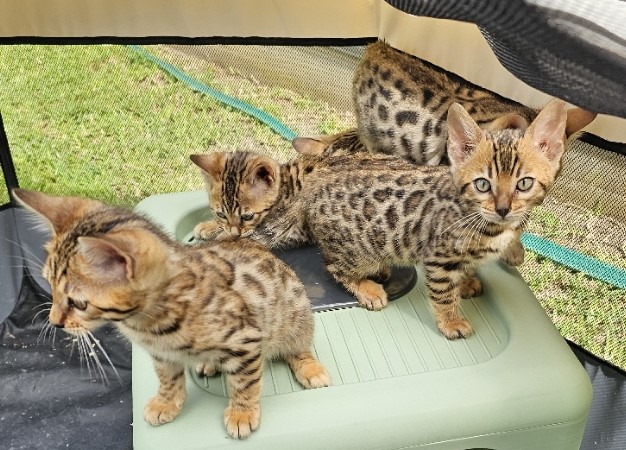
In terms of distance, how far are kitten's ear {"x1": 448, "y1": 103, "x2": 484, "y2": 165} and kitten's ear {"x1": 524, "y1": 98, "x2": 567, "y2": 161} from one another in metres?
0.14

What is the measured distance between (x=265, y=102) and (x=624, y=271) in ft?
5.71

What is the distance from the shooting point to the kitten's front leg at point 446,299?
2180 mm

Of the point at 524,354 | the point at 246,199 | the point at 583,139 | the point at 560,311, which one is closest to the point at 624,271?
the point at 560,311

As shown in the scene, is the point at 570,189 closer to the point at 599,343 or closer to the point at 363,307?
the point at 599,343

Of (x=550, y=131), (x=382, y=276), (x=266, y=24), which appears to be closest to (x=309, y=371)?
(x=382, y=276)

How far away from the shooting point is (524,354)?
216cm

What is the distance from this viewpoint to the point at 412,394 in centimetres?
204

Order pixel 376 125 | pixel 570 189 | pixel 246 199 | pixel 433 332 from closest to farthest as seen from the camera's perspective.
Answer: pixel 433 332 < pixel 246 199 < pixel 376 125 < pixel 570 189

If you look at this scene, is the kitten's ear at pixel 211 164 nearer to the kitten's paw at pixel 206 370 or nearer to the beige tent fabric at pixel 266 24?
the beige tent fabric at pixel 266 24

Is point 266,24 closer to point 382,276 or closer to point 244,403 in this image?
point 382,276

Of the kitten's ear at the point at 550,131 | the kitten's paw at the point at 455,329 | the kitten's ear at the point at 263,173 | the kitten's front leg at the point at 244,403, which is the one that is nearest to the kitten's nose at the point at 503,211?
the kitten's ear at the point at 550,131

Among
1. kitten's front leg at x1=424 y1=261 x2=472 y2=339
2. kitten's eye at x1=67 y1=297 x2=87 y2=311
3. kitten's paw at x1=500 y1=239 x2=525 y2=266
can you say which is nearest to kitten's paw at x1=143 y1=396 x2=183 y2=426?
kitten's eye at x1=67 y1=297 x2=87 y2=311

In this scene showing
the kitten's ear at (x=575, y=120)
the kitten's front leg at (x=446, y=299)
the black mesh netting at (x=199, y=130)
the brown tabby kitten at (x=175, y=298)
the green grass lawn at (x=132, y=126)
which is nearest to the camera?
the brown tabby kitten at (x=175, y=298)

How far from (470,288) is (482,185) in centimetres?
54
